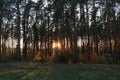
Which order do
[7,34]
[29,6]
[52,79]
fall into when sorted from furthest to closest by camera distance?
[7,34] < [29,6] < [52,79]

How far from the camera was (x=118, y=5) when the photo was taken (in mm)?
41188

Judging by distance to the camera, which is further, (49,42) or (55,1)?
(49,42)

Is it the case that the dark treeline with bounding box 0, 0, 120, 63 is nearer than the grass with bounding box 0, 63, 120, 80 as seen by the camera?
No

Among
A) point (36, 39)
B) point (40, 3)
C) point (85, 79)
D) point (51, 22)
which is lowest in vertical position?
point (85, 79)

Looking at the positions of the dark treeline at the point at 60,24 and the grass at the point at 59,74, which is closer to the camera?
the grass at the point at 59,74

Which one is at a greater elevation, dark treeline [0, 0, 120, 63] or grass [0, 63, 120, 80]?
dark treeline [0, 0, 120, 63]

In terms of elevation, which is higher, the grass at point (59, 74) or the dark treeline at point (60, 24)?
the dark treeline at point (60, 24)

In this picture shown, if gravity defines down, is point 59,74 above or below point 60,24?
below

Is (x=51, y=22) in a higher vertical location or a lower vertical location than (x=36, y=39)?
higher

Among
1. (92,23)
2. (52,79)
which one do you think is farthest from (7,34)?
(52,79)

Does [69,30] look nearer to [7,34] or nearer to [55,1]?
[55,1]

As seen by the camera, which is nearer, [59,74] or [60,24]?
[59,74]

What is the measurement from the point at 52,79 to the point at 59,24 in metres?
38.0

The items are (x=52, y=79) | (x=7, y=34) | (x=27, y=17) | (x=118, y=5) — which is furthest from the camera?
(x=7, y=34)
